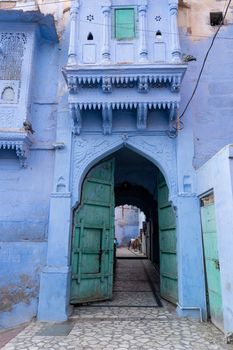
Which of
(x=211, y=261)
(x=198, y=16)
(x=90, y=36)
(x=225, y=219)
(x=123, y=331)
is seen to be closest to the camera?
(x=225, y=219)

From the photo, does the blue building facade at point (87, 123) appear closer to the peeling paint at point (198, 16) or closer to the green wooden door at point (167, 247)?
the peeling paint at point (198, 16)

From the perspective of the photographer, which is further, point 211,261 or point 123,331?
point 211,261

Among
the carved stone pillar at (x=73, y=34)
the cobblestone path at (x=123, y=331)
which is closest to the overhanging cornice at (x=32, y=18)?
the carved stone pillar at (x=73, y=34)

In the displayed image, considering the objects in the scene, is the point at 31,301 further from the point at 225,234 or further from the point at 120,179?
the point at 120,179

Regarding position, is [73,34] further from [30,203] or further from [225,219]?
[225,219]

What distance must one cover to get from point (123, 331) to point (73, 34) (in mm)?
6050

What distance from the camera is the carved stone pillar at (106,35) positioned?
637 cm

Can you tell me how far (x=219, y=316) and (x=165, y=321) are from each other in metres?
0.98

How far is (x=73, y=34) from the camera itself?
6555 mm

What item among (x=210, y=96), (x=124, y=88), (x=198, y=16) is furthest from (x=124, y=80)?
(x=198, y=16)

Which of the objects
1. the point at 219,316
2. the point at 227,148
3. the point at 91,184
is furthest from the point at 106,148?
the point at 219,316

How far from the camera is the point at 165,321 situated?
5312 millimetres

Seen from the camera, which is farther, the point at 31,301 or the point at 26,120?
the point at 26,120

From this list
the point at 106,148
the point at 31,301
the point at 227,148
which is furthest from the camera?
the point at 106,148
